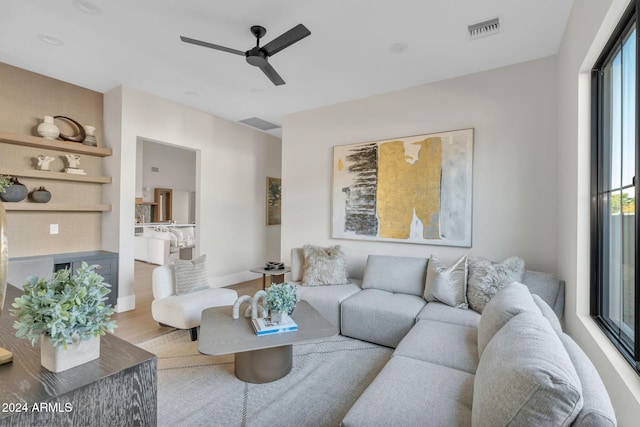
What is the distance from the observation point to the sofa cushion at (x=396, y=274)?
3.30 metres

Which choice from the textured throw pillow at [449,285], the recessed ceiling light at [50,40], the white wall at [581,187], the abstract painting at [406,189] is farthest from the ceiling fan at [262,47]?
the textured throw pillow at [449,285]

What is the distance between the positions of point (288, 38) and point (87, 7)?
1.62 m

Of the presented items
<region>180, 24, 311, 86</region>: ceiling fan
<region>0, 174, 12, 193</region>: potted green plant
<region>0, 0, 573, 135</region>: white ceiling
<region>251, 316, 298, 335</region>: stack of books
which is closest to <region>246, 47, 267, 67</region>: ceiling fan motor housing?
<region>180, 24, 311, 86</region>: ceiling fan

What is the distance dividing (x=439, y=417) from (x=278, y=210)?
5383 mm

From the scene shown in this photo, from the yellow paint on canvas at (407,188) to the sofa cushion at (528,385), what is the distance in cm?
232

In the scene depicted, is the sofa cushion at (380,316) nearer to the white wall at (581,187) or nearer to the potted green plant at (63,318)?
the white wall at (581,187)

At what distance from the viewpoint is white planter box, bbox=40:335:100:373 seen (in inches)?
31.7

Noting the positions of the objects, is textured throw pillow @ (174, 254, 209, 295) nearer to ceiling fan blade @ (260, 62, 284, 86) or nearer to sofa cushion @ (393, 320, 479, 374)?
ceiling fan blade @ (260, 62, 284, 86)

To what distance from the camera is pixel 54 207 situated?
3.58 metres

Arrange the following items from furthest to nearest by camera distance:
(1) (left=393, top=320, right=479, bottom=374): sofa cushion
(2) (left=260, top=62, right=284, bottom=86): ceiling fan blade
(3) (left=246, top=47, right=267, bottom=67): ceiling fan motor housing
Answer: (2) (left=260, top=62, right=284, bottom=86): ceiling fan blade, (3) (left=246, top=47, right=267, bottom=67): ceiling fan motor housing, (1) (left=393, top=320, right=479, bottom=374): sofa cushion

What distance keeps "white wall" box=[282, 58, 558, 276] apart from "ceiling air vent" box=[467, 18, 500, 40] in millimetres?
722

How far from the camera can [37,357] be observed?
0.89 m

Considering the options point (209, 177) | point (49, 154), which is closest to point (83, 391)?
point (49, 154)

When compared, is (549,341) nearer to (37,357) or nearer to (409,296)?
(37,357)
